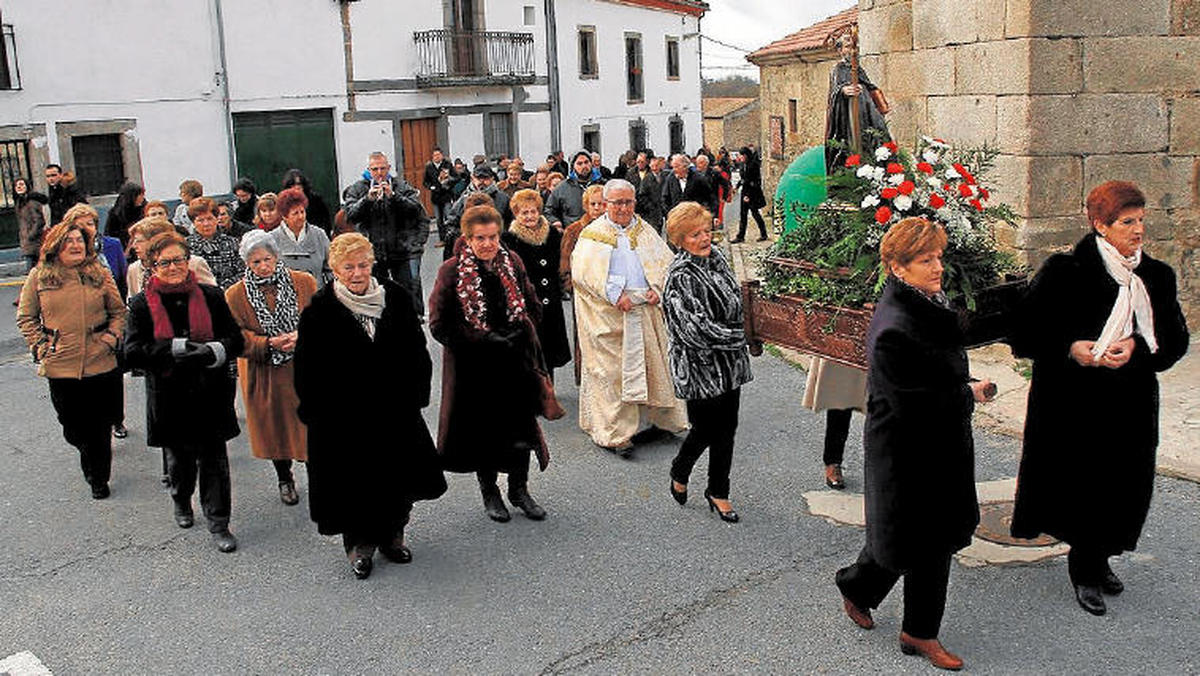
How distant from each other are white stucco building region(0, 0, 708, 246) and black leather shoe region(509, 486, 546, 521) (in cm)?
1565

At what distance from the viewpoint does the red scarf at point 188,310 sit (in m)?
5.85

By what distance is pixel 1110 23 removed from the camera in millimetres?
8758

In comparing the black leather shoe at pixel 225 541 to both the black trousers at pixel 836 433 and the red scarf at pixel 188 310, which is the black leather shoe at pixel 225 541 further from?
the black trousers at pixel 836 433

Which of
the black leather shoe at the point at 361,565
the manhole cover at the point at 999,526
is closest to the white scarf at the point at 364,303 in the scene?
the black leather shoe at the point at 361,565

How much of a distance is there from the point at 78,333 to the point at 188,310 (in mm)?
1228

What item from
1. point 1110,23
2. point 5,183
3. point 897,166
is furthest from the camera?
point 5,183

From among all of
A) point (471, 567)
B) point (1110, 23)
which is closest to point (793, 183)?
point (1110, 23)

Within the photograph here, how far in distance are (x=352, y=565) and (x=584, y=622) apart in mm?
1287

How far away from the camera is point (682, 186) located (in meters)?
15.9

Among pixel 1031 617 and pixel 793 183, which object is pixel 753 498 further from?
pixel 793 183

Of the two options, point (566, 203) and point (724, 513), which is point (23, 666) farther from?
point (566, 203)

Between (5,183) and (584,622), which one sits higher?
(5,183)

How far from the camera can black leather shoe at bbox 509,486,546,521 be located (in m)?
6.22

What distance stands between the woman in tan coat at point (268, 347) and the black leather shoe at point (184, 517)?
0.45m
